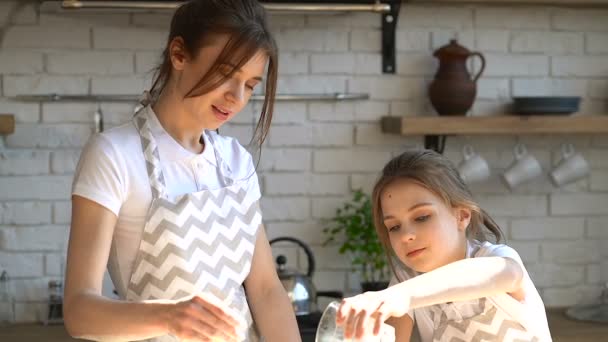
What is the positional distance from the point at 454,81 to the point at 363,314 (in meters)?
1.83

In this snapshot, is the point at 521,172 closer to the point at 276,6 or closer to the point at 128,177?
the point at 276,6

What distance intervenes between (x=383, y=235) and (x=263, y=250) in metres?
0.21

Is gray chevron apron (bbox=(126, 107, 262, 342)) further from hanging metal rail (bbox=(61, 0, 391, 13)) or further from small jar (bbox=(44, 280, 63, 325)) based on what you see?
small jar (bbox=(44, 280, 63, 325))

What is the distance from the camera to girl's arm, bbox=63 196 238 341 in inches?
46.8

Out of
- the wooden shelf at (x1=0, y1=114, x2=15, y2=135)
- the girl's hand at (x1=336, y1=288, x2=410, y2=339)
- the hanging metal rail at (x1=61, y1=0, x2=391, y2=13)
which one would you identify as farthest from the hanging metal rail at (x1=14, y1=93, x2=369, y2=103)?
the girl's hand at (x1=336, y1=288, x2=410, y2=339)

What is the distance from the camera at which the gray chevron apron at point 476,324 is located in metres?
1.49

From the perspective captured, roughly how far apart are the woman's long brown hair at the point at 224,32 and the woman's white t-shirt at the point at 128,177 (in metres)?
0.12

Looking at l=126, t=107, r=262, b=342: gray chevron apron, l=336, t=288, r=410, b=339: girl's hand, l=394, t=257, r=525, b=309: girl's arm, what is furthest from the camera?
l=126, t=107, r=262, b=342: gray chevron apron

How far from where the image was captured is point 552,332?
275 cm

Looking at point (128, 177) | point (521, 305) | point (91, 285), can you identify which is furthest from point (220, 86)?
point (521, 305)

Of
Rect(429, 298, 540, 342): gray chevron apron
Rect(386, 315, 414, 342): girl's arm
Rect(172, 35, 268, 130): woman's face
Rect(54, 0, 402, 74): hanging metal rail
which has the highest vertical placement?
Rect(54, 0, 402, 74): hanging metal rail

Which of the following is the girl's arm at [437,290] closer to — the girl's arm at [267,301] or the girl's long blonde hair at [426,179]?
the girl's long blonde hair at [426,179]

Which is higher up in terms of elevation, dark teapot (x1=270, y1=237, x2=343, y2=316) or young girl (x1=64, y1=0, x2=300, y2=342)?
young girl (x1=64, y1=0, x2=300, y2=342)

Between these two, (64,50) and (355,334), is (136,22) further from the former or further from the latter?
(355,334)
